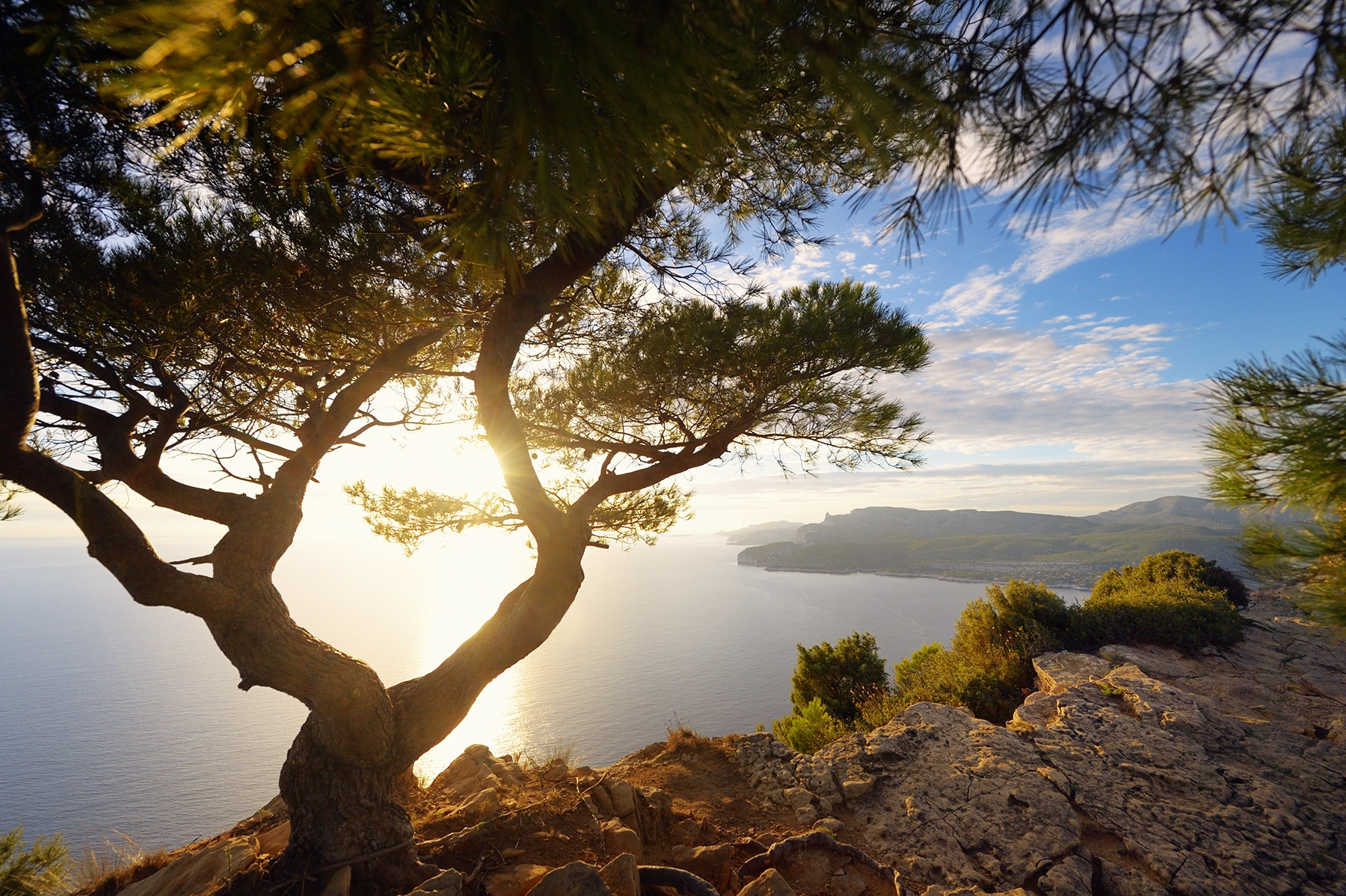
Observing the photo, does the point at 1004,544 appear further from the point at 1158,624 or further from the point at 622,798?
the point at 622,798

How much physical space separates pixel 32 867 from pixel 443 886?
3079 millimetres

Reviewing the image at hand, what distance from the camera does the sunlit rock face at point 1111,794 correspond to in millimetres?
2248

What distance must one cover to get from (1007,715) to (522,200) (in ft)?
20.7

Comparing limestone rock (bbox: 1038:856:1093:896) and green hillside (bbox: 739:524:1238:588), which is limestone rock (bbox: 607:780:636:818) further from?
green hillside (bbox: 739:524:1238:588)

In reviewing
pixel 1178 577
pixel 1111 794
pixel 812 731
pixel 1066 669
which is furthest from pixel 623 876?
pixel 1178 577

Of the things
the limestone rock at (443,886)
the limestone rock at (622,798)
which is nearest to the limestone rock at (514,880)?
the limestone rock at (443,886)

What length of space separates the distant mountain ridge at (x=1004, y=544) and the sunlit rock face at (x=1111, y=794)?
29.2 metres

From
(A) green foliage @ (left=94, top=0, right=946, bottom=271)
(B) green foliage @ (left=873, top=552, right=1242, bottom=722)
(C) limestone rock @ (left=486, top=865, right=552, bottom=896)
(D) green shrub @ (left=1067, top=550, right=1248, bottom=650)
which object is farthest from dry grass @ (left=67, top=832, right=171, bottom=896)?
(D) green shrub @ (left=1067, top=550, right=1248, bottom=650)

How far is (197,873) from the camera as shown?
2.00 metres

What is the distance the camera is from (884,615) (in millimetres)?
29547

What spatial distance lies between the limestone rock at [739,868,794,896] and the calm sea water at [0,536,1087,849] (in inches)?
104

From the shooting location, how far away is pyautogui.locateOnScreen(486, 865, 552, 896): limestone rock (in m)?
1.86

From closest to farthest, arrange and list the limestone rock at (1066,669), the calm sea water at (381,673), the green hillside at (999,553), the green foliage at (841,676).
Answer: the limestone rock at (1066,669) → the green foliage at (841,676) → the calm sea water at (381,673) → the green hillside at (999,553)

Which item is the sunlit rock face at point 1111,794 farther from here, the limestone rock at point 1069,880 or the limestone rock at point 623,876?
the limestone rock at point 623,876
